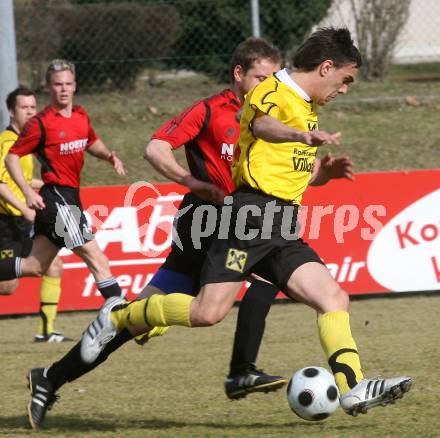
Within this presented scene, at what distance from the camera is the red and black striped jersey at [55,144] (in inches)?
346

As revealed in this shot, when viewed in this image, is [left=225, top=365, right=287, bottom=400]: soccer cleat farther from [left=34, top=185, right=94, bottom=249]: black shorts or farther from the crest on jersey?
[left=34, top=185, right=94, bottom=249]: black shorts

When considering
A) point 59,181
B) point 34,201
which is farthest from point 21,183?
point 59,181

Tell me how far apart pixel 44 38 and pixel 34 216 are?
602 centimetres

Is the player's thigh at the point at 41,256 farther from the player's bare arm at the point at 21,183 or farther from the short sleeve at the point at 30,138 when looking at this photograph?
the short sleeve at the point at 30,138

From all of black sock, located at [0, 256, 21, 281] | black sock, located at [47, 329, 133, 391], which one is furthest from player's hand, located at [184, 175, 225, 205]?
black sock, located at [0, 256, 21, 281]

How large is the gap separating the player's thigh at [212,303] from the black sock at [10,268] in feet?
13.2

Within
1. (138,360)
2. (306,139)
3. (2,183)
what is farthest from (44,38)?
(306,139)

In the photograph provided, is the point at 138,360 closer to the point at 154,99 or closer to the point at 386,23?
the point at 154,99

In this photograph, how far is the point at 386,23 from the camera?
15.4 m

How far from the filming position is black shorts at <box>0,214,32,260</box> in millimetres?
9820

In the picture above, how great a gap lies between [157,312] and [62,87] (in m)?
3.97

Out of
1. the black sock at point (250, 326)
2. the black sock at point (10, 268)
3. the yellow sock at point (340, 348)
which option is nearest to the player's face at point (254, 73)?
the black sock at point (250, 326)

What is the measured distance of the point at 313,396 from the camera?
16.9ft

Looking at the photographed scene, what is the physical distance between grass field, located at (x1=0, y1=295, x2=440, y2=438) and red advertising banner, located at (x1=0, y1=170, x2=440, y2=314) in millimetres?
261
